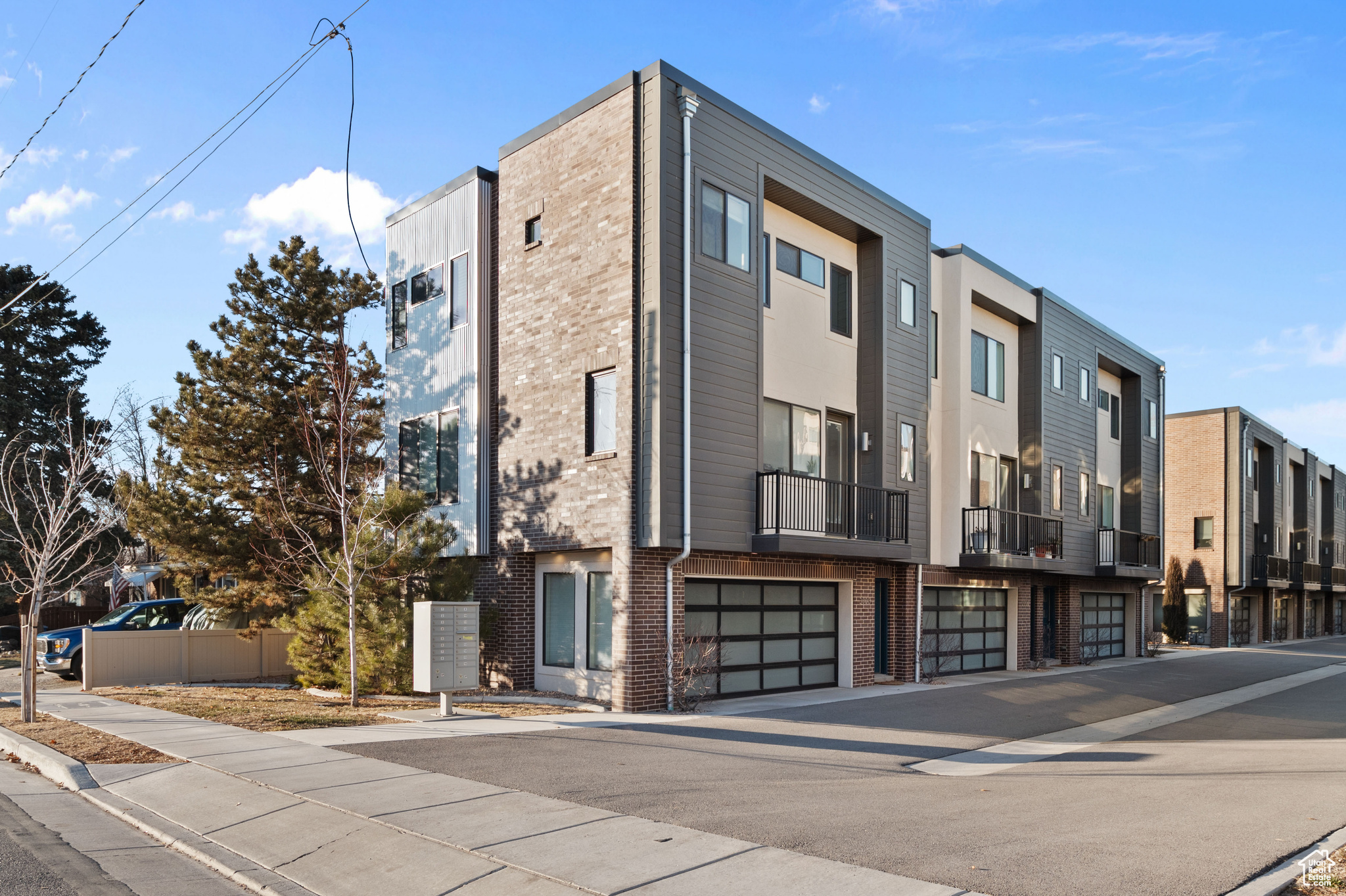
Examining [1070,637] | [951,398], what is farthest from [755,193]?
[1070,637]

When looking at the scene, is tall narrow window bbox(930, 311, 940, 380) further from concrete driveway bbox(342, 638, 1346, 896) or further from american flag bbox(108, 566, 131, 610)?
american flag bbox(108, 566, 131, 610)

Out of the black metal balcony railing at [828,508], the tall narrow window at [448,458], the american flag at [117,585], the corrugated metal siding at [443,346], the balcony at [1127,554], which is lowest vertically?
the american flag at [117,585]

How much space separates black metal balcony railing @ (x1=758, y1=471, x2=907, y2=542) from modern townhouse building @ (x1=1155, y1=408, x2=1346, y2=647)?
2690 centimetres

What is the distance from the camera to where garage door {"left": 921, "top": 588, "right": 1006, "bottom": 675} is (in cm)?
2233

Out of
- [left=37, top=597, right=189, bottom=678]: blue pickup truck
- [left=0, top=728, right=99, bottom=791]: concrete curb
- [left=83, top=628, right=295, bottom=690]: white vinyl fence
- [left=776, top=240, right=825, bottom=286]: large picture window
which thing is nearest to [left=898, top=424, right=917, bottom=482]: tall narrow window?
[left=776, top=240, right=825, bottom=286]: large picture window

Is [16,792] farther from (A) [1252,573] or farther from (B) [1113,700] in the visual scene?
(A) [1252,573]

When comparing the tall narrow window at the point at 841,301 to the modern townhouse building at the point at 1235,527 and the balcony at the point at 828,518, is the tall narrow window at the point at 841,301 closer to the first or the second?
the balcony at the point at 828,518

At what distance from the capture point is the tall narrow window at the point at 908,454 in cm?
2034

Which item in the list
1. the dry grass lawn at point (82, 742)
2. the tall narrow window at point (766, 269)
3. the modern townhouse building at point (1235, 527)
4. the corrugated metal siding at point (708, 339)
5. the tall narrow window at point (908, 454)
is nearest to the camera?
the dry grass lawn at point (82, 742)

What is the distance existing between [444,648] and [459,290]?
789cm

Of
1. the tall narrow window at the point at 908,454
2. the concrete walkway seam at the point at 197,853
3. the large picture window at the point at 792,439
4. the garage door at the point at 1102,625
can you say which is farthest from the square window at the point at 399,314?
the garage door at the point at 1102,625

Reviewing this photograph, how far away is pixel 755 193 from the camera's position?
17156mm

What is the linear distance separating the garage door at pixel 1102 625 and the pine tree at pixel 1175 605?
8377 millimetres

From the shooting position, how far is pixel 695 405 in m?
15.6
